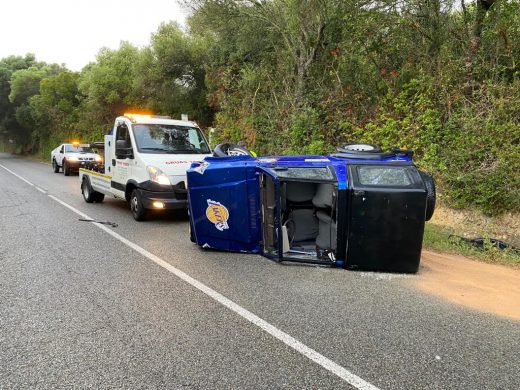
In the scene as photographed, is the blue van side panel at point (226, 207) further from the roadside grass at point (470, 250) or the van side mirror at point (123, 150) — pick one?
the roadside grass at point (470, 250)

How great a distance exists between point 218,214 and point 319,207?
4.84ft

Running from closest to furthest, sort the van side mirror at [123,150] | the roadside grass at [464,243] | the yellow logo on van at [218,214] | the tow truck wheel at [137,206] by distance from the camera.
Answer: the yellow logo on van at [218,214] → the roadside grass at [464,243] → the tow truck wheel at [137,206] → the van side mirror at [123,150]

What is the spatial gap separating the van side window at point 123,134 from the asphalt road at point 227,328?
3320 mm

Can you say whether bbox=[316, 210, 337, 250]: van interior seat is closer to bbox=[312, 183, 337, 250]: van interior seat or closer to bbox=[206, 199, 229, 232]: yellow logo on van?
bbox=[312, 183, 337, 250]: van interior seat

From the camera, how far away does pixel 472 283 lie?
524 cm

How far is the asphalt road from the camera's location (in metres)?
3.12

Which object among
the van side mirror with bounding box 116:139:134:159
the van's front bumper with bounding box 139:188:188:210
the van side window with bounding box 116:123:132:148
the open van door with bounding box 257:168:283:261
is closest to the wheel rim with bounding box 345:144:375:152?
the open van door with bounding box 257:168:283:261

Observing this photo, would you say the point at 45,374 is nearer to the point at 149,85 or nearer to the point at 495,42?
the point at 495,42

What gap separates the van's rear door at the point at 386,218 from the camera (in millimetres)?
5211

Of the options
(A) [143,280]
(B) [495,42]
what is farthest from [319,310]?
(B) [495,42]

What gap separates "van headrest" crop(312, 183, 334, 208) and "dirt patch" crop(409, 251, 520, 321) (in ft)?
4.89

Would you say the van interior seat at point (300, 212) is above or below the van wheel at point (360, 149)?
below

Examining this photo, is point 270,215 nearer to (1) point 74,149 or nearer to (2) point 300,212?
(2) point 300,212

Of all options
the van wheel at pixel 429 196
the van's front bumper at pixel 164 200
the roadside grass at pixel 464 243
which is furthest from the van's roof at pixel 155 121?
the van wheel at pixel 429 196
